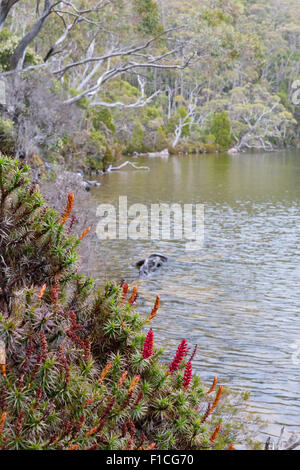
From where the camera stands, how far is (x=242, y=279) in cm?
1037

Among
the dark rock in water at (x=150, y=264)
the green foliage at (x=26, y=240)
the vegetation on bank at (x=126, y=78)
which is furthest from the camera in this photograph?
the vegetation on bank at (x=126, y=78)

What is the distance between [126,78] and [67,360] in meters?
55.2

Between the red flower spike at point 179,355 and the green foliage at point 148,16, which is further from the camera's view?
the green foliage at point 148,16

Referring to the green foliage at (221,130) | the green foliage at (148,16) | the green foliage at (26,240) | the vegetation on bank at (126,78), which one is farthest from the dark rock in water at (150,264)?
the green foliage at (221,130)

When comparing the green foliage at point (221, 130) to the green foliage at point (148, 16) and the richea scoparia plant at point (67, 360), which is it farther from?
the richea scoparia plant at point (67, 360)

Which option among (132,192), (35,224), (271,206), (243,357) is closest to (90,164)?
(132,192)

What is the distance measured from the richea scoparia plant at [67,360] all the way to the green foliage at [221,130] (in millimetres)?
53760

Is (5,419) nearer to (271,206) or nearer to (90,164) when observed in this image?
(271,206)

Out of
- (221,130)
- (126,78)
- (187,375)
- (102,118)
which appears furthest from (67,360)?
(126,78)

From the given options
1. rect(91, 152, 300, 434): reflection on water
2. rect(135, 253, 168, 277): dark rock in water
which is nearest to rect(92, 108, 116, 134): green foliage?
rect(91, 152, 300, 434): reflection on water

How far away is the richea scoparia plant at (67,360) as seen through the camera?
9.23 feet

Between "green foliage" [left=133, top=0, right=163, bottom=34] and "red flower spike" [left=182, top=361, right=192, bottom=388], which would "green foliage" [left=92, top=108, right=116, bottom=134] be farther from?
"red flower spike" [left=182, top=361, right=192, bottom=388]

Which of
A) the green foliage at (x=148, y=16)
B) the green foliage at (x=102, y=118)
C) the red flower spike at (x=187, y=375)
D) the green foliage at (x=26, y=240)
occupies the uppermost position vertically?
the green foliage at (x=148, y=16)

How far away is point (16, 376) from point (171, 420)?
1.17 meters
